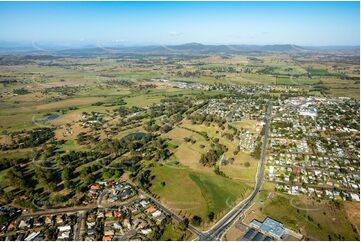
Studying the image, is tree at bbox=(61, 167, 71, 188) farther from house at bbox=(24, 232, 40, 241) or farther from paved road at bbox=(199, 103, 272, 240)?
paved road at bbox=(199, 103, 272, 240)

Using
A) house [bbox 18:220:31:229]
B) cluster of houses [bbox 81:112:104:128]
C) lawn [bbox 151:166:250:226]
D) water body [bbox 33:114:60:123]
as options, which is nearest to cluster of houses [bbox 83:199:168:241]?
lawn [bbox 151:166:250:226]

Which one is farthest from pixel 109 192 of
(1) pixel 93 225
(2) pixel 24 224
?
(2) pixel 24 224

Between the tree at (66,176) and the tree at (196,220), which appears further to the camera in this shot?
the tree at (66,176)

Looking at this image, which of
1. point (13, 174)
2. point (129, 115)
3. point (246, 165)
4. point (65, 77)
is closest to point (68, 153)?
point (13, 174)

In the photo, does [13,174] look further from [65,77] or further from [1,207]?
[65,77]

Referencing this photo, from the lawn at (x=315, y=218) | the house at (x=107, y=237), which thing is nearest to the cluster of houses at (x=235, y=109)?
the lawn at (x=315, y=218)

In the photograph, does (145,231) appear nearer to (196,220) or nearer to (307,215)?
(196,220)

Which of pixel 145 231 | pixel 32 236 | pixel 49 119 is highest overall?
pixel 145 231

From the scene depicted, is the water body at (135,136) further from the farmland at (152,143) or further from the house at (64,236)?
the house at (64,236)
